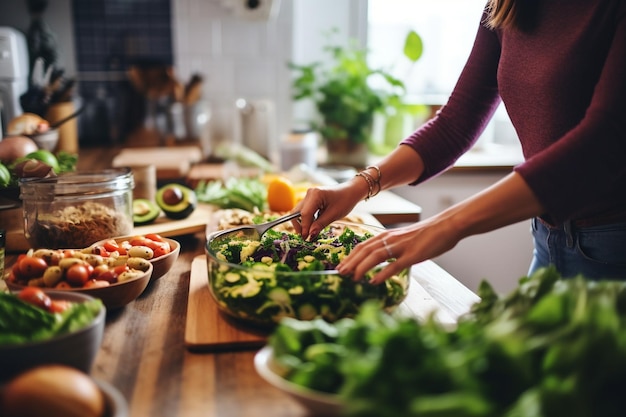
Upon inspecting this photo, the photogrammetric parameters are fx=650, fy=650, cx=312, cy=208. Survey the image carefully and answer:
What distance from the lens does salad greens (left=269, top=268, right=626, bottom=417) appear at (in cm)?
60

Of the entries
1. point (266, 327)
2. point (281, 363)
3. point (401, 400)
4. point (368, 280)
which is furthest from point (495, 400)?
point (266, 327)

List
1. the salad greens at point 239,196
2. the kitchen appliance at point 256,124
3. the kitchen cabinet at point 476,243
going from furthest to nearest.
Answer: the kitchen appliance at point 256,124
the kitchen cabinet at point 476,243
the salad greens at point 239,196

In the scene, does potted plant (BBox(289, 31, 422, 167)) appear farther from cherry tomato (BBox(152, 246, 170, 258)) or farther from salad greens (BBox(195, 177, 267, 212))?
cherry tomato (BBox(152, 246, 170, 258))

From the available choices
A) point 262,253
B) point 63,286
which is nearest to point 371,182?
point 262,253

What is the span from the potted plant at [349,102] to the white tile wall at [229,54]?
0.77ft

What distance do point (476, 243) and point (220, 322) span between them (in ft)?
6.34

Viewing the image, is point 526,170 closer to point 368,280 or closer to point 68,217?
point 368,280

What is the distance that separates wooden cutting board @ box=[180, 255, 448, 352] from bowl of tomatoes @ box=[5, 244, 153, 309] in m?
0.11

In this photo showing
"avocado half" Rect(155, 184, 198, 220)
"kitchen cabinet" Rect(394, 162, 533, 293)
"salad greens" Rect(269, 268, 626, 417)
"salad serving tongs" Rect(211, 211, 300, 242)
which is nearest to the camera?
"salad greens" Rect(269, 268, 626, 417)

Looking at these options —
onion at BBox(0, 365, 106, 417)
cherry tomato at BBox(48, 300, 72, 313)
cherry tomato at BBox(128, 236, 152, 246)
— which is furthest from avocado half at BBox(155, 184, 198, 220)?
onion at BBox(0, 365, 106, 417)

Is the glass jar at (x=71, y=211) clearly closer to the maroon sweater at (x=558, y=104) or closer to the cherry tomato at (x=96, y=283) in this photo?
the cherry tomato at (x=96, y=283)

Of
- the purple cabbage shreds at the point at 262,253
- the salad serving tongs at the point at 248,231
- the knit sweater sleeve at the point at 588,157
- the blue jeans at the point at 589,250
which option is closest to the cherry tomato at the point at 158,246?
the salad serving tongs at the point at 248,231

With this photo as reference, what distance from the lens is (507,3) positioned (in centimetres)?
129

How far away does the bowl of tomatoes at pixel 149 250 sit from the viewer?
1.25 metres
